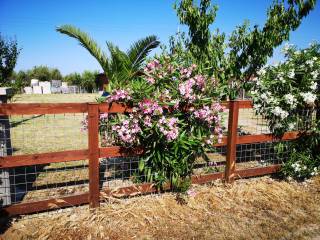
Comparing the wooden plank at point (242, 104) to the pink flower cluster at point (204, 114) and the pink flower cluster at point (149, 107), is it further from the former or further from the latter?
the pink flower cluster at point (149, 107)

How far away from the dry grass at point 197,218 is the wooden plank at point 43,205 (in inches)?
5.3

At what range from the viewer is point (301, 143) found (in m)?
5.44

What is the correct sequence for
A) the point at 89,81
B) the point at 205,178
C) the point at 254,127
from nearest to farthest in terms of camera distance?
the point at 205,178 < the point at 254,127 < the point at 89,81

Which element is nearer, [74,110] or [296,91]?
[74,110]

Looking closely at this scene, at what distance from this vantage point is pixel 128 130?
3947mm

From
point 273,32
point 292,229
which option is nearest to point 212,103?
point 292,229

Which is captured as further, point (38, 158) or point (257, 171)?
point (257, 171)

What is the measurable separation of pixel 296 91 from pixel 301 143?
1.09m

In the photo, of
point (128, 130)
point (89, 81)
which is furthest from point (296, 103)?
point (89, 81)

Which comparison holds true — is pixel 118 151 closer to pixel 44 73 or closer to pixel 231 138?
pixel 231 138

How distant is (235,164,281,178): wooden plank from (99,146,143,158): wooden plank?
6.58ft

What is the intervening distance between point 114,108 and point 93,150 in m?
0.68

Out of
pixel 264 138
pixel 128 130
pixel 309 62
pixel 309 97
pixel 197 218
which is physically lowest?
pixel 197 218

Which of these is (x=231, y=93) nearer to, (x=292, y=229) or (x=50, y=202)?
(x=292, y=229)
